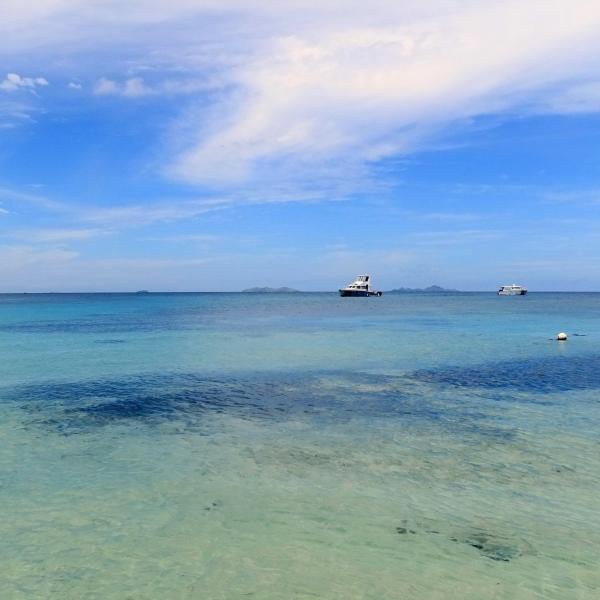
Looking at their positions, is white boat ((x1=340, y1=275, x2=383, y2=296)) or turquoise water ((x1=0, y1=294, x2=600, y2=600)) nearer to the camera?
turquoise water ((x1=0, y1=294, x2=600, y2=600))

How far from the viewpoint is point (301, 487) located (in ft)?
43.6

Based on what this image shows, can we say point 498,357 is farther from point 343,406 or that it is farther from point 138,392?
point 138,392

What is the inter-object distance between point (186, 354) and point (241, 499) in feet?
91.4

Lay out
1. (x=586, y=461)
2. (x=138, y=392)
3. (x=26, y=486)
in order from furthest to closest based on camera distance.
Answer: (x=138, y=392)
(x=586, y=461)
(x=26, y=486)

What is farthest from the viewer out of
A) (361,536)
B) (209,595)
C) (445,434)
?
(445,434)

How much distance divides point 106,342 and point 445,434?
38761 mm

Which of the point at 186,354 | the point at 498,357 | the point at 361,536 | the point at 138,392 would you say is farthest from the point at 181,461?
the point at 498,357

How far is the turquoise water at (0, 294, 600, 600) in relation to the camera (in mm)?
9516

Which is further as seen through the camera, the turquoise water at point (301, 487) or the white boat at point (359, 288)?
the white boat at point (359, 288)

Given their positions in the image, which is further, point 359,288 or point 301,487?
point 359,288

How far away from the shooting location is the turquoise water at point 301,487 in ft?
31.2

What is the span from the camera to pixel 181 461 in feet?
50.5

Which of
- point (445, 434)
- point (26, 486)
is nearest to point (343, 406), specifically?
point (445, 434)

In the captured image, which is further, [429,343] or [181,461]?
[429,343]
